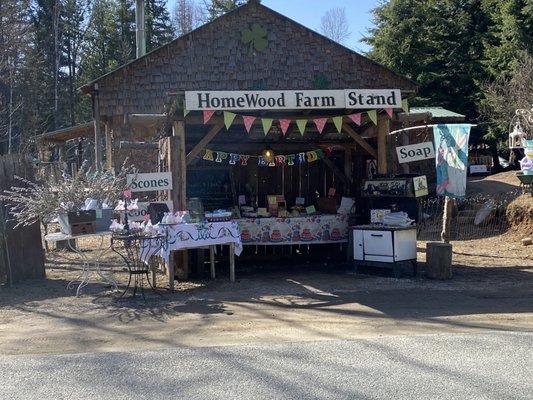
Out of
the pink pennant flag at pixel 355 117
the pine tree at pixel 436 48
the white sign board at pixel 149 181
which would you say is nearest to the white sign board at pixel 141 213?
the white sign board at pixel 149 181

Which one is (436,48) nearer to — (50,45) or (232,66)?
(232,66)

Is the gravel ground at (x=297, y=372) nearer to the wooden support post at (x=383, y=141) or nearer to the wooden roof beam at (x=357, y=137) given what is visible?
the wooden support post at (x=383, y=141)

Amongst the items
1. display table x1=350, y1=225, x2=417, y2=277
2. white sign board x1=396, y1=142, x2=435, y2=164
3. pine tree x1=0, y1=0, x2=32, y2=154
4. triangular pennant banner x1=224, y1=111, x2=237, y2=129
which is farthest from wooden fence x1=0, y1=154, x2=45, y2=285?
pine tree x1=0, y1=0, x2=32, y2=154

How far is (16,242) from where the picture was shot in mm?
9734

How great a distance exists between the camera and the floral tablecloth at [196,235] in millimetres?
8859

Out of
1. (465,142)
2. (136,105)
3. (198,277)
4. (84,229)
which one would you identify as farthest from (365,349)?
(136,105)

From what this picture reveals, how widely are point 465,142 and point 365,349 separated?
570cm

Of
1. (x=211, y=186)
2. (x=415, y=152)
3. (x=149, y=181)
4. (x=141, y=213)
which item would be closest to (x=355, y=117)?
(x=415, y=152)

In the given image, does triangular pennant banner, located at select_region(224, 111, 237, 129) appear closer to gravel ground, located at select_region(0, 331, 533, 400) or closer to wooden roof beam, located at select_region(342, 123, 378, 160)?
wooden roof beam, located at select_region(342, 123, 378, 160)

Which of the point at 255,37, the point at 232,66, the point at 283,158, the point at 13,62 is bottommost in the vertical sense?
the point at 283,158

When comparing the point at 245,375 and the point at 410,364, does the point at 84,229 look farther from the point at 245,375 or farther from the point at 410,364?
the point at 410,364

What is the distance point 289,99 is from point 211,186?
12.0ft

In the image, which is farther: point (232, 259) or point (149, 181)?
point (232, 259)

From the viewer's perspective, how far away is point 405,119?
433 inches
